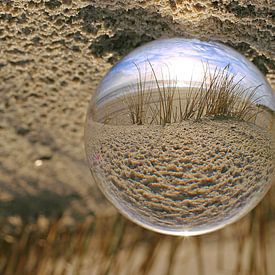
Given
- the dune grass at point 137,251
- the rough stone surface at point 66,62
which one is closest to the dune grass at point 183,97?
the rough stone surface at point 66,62

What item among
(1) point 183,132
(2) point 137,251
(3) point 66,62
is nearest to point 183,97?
(1) point 183,132

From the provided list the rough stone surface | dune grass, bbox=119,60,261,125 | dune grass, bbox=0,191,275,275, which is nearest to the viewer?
dune grass, bbox=119,60,261,125

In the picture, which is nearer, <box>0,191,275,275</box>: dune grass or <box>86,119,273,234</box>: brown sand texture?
<box>86,119,273,234</box>: brown sand texture

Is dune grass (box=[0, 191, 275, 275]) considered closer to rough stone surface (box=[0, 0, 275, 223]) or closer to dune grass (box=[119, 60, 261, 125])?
rough stone surface (box=[0, 0, 275, 223])

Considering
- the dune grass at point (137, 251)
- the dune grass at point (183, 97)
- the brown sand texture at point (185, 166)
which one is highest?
the dune grass at point (183, 97)

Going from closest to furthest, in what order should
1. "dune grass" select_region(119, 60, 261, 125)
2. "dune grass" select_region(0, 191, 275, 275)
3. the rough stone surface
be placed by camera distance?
"dune grass" select_region(119, 60, 261, 125) < the rough stone surface < "dune grass" select_region(0, 191, 275, 275)

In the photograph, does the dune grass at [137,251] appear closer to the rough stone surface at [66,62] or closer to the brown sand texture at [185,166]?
the rough stone surface at [66,62]

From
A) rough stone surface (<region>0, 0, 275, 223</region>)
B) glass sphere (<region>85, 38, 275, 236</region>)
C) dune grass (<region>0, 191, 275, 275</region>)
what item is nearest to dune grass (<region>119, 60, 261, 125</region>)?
glass sphere (<region>85, 38, 275, 236</region>)

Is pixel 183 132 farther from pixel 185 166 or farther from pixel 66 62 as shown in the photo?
pixel 66 62
